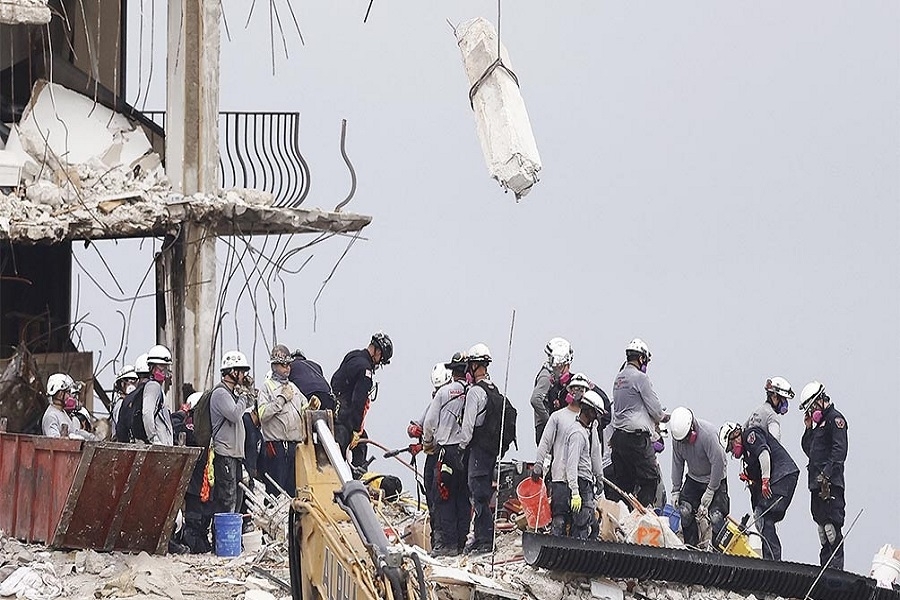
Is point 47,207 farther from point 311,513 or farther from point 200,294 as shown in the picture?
point 311,513

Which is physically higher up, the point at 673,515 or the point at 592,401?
the point at 592,401

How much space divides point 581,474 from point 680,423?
1.59m

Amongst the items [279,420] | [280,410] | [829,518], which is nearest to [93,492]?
[280,410]

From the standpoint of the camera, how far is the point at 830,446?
18109mm

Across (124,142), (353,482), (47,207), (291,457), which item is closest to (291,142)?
(124,142)

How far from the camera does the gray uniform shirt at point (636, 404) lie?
17.8 metres

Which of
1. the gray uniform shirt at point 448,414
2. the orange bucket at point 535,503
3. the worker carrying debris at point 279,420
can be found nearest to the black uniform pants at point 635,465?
the orange bucket at point 535,503

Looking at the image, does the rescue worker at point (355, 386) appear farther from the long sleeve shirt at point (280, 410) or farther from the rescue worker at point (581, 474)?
the rescue worker at point (581, 474)

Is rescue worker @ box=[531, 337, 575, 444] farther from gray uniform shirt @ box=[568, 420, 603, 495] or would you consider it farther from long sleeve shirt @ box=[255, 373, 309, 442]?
long sleeve shirt @ box=[255, 373, 309, 442]

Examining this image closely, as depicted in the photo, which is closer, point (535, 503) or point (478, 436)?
point (478, 436)

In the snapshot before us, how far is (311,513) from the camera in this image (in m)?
11.9

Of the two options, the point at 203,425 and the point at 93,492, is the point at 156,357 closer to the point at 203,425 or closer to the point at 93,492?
the point at 203,425

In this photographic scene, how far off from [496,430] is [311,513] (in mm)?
5047

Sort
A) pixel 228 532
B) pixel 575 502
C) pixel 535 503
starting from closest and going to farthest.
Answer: pixel 575 502 → pixel 228 532 → pixel 535 503
